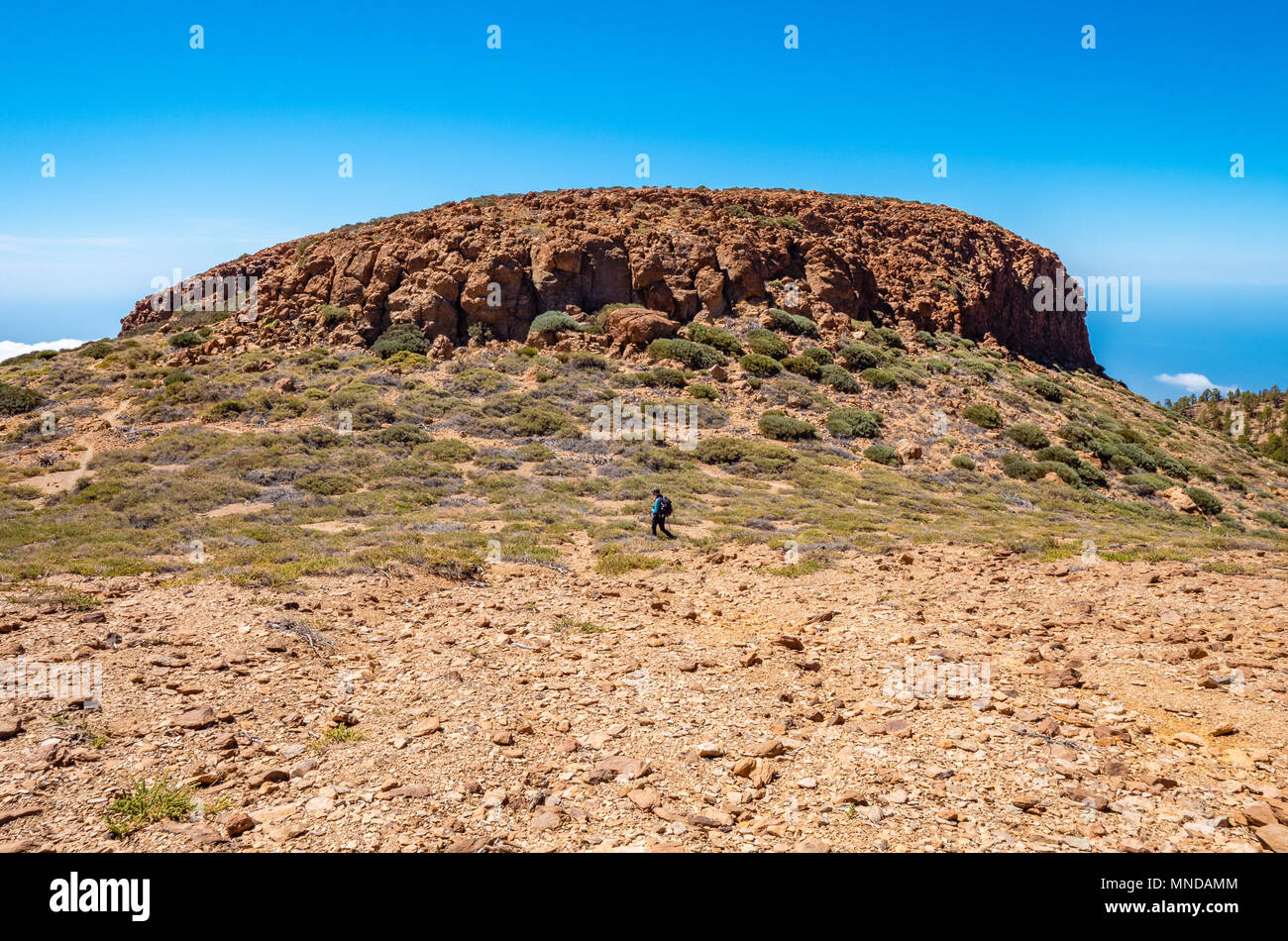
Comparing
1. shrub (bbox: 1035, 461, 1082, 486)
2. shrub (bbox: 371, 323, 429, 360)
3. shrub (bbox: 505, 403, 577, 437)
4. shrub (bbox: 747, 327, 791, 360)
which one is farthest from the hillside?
shrub (bbox: 747, 327, 791, 360)

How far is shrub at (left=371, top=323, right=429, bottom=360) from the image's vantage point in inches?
A: 1339

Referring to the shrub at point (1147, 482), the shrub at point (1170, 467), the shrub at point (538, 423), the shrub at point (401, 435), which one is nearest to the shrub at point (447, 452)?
the shrub at point (401, 435)

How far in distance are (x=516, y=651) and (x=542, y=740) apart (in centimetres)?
225

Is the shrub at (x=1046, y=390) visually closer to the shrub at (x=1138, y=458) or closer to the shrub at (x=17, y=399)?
the shrub at (x=1138, y=458)

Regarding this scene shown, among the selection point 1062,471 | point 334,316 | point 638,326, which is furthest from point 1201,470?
point 334,316

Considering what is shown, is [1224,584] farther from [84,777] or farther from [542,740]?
[84,777]

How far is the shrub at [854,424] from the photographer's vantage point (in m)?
28.0

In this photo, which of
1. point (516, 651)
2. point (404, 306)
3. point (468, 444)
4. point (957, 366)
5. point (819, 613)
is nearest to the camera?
point (516, 651)

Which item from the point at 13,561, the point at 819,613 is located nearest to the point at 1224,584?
the point at 819,613

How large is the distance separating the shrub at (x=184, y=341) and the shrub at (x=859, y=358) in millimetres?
35178

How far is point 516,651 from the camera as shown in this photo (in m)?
7.91

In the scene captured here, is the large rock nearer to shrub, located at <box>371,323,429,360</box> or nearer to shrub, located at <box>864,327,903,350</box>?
shrub, located at <box>371,323,429,360</box>

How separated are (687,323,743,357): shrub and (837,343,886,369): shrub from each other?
599cm

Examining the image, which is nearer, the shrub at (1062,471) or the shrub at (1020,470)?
the shrub at (1062,471)
